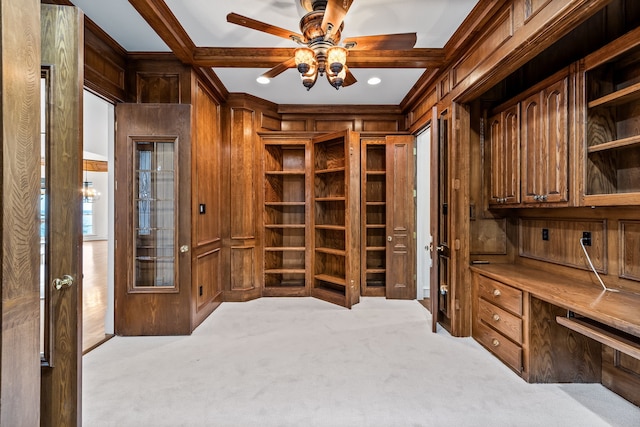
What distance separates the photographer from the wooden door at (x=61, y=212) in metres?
1.51

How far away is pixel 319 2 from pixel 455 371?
3.01 meters

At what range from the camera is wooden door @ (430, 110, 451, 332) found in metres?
3.32

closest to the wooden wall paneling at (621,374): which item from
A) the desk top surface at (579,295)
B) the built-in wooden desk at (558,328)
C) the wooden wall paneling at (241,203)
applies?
the built-in wooden desk at (558,328)

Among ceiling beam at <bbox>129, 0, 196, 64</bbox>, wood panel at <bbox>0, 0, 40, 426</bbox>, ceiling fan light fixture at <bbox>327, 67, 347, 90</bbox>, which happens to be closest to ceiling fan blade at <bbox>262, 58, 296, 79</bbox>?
ceiling fan light fixture at <bbox>327, 67, 347, 90</bbox>

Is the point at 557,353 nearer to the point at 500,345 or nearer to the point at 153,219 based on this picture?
the point at 500,345

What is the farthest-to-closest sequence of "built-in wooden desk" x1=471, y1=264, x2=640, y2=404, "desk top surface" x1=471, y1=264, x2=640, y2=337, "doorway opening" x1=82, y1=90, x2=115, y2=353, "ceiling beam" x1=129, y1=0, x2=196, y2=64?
"doorway opening" x1=82, y1=90, x2=115, y2=353 < "ceiling beam" x1=129, y1=0, x2=196, y2=64 < "built-in wooden desk" x1=471, y1=264, x2=640, y2=404 < "desk top surface" x1=471, y1=264, x2=640, y2=337

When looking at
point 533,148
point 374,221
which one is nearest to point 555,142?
point 533,148

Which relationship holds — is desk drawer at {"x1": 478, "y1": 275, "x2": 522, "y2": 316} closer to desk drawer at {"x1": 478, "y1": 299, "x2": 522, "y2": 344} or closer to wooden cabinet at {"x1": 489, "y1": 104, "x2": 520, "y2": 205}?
desk drawer at {"x1": 478, "y1": 299, "x2": 522, "y2": 344}

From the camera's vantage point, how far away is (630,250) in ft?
6.88

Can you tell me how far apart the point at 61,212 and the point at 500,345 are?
10.5ft

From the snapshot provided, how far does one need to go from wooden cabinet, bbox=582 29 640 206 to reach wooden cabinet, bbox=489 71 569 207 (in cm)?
14

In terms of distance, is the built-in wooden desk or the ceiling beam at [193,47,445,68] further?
the ceiling beam at [193,47,445,68]

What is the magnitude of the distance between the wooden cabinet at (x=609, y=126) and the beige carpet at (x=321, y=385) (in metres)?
1.41

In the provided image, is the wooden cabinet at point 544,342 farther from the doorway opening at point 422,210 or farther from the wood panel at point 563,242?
the doorway opening at point 422,210
